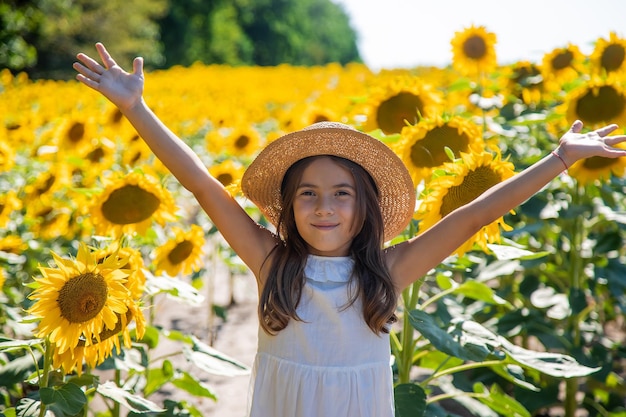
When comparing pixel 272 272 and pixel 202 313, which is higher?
pixel 272 272

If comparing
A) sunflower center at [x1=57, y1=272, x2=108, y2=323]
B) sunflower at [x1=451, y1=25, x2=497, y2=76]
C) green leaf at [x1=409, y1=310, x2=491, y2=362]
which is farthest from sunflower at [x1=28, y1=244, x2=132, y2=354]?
sunflower at [x1=451, y1=25, x2=497, y2=76]

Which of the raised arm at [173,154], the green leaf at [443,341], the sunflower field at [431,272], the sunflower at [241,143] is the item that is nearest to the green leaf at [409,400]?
the sunflower field at [431,272]

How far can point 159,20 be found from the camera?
102 ft

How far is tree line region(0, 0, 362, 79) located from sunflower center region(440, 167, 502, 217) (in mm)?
7563

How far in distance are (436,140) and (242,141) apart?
232 cm

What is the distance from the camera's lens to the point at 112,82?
1660 mm

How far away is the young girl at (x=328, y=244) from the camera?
1.59 meters

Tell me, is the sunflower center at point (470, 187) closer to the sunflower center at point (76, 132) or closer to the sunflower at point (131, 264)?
the sunflower at point (131, 264)

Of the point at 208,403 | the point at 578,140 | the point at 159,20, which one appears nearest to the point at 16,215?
the point at 208,403

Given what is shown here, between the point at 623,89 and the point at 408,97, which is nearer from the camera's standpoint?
the point at 408,97

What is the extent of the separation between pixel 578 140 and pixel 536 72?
2.05 m

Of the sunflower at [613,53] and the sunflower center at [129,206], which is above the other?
the sunflower at [613,53]

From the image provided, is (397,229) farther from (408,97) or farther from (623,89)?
(623,89)

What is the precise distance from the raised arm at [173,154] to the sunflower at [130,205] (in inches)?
18.3
